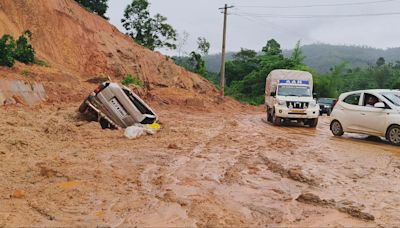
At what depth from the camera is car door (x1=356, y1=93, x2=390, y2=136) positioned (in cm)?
1250

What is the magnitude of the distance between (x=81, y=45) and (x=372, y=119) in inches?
874

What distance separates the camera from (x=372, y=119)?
505 inches

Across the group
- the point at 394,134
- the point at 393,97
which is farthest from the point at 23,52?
the point at 394,134

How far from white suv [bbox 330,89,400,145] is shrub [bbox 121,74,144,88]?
54.0 ft

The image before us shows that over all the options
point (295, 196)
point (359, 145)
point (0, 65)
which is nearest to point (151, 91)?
point (0, 65)

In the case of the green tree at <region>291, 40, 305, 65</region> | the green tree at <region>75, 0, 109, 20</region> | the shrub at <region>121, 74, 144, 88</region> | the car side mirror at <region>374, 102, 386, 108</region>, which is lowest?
the shrub at <region>121, 74, 144, 88</region>

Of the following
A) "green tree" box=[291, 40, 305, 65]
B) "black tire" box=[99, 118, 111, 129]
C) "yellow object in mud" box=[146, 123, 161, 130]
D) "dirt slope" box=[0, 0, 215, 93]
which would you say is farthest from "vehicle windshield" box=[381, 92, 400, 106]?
"green tree" box=[291, 40, 305, 65]

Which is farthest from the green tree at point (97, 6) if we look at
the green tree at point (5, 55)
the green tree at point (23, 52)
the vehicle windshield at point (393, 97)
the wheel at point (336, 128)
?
the vehicle windshield at point (393, 97)

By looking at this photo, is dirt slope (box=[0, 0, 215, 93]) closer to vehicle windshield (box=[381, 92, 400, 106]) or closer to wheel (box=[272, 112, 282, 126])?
wheel (box=[272, 112, 282, 126])

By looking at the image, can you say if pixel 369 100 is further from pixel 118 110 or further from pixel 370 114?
pixel 118 110

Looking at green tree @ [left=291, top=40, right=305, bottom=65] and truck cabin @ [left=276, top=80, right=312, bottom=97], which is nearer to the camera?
truck cabin @ [left=276, top=80, right=312, bottom=97]

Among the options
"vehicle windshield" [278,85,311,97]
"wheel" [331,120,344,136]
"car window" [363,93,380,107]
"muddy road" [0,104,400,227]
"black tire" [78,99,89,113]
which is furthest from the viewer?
"vehicle windshield" [278,85,311,97]

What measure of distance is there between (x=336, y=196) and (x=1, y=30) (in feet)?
73.4

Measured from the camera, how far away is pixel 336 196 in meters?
6.68
